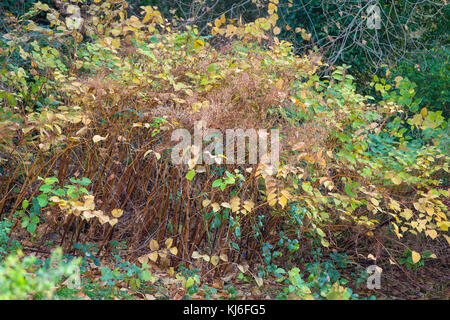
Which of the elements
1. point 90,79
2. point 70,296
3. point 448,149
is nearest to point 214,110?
point 90,79

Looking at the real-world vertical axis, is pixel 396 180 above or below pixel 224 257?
above

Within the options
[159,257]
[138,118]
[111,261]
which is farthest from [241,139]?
[111,261]

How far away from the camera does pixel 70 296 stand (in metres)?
3.06

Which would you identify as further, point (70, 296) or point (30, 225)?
point (30, 225)

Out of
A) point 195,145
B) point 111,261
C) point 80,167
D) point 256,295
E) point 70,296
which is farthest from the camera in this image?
point 80,167

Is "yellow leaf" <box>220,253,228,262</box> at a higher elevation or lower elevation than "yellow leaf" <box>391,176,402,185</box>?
lower

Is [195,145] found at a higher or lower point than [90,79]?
lower

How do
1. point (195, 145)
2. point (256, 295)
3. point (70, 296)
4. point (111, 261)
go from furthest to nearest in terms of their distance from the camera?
point (111, 261) < point (256, 295) < point (195, 145) < point (70, 296)

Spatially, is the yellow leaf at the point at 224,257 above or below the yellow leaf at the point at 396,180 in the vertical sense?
below

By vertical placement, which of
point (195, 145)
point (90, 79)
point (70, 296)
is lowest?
point (70, 296)

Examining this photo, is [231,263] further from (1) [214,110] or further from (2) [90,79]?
(2) [90,79]

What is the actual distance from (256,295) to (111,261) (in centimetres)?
118

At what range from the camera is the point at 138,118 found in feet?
12.5

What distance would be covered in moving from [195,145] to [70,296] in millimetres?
1252
